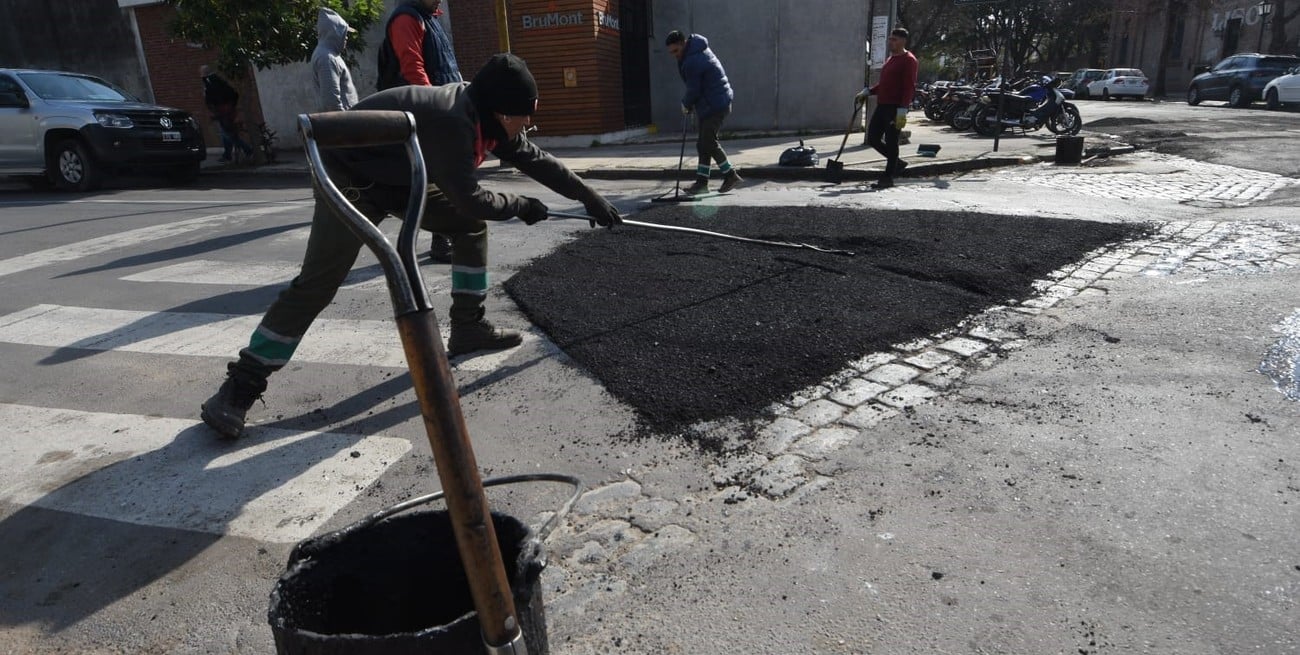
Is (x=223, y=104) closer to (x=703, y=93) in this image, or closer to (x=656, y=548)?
(x=703, y=93)

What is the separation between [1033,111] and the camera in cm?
1506

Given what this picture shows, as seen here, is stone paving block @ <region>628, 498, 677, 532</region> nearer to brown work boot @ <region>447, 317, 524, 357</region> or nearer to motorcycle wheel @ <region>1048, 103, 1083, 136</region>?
brown work boot @ <region>447, 317, 524, 357</region>

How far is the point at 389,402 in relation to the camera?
3.83m

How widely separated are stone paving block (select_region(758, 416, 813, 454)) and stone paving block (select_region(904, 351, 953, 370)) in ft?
3.02

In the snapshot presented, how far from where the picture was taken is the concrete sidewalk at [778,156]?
11000 millimetres

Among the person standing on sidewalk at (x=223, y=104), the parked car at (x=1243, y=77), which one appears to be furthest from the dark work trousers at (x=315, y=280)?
the parked car at (x=1243, y=77)

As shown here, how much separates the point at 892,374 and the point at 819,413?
597 millimetres

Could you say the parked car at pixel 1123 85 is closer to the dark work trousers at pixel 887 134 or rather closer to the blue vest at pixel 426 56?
the dark work trousers at pixel 887 134

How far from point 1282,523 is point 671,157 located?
38.3ft

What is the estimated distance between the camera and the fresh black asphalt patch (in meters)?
3.81

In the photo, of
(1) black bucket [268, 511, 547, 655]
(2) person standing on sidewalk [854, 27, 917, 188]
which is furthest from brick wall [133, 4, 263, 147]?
(1) black bucket [268, 511, 547, 655]

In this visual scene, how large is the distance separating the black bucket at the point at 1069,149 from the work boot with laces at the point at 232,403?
1089 centimetres

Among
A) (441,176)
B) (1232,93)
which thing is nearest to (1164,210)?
(441,176)

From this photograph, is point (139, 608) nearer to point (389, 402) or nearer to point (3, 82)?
point (389, 402)
